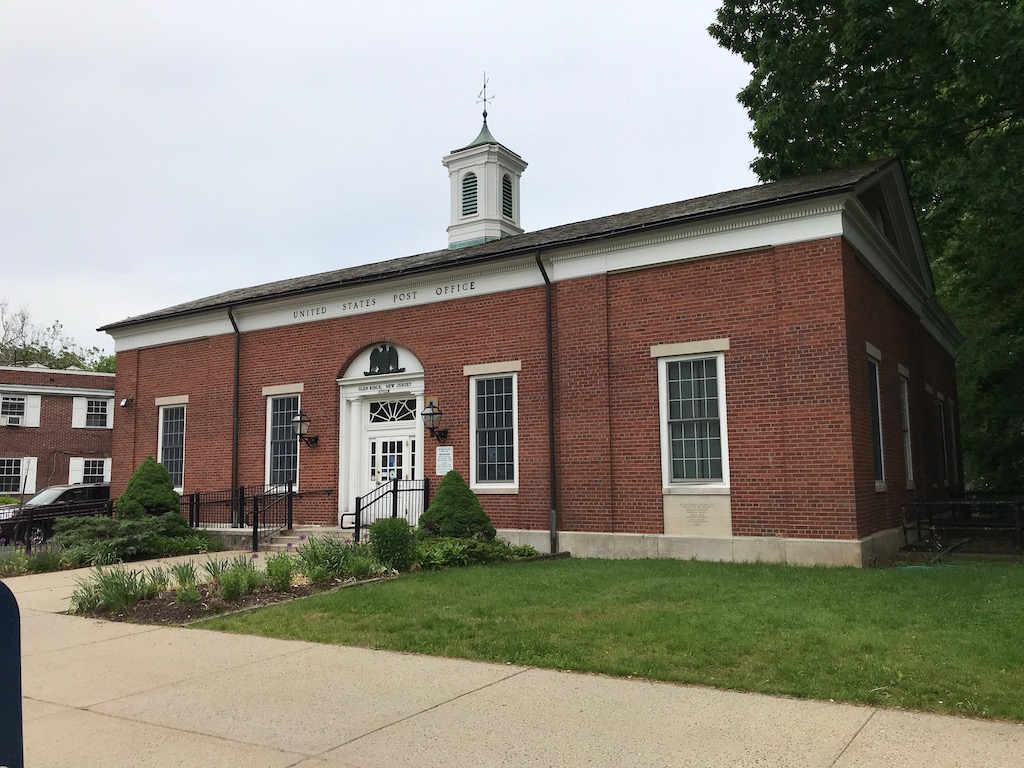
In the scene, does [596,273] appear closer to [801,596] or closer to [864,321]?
[864,321]

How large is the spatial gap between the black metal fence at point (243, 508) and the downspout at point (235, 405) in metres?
0.44

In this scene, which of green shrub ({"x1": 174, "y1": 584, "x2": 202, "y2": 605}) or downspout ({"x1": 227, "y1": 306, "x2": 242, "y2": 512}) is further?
downspout ({"x1": 227, "y1": 306, "x2": 242, "y2": 512})

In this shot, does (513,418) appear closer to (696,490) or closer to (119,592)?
(696,490)

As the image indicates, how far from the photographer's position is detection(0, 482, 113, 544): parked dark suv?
1752 cm

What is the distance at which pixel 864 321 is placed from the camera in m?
14.0

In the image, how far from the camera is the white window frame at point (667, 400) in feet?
44.2

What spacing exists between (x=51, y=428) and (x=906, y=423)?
3639 centimetres

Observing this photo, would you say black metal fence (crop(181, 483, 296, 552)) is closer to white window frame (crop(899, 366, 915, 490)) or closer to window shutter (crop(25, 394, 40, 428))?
white window frame (crop(899, 366, 915, 490))

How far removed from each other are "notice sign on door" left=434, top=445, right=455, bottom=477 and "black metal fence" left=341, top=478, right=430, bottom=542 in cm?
40

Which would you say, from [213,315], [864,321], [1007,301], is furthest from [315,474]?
[1007,301]

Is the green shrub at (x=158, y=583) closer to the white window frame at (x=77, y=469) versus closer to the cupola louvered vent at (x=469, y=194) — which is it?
the cupola louvered vent at (x=469, y=194)

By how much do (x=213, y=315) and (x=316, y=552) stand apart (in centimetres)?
1040

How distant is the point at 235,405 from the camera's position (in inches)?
773

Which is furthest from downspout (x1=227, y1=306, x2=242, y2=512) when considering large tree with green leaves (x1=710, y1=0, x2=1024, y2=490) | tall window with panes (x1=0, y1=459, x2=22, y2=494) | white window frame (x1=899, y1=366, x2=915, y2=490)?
tall window with panes (x1=0, y1=459, x2=22, y2=494)
